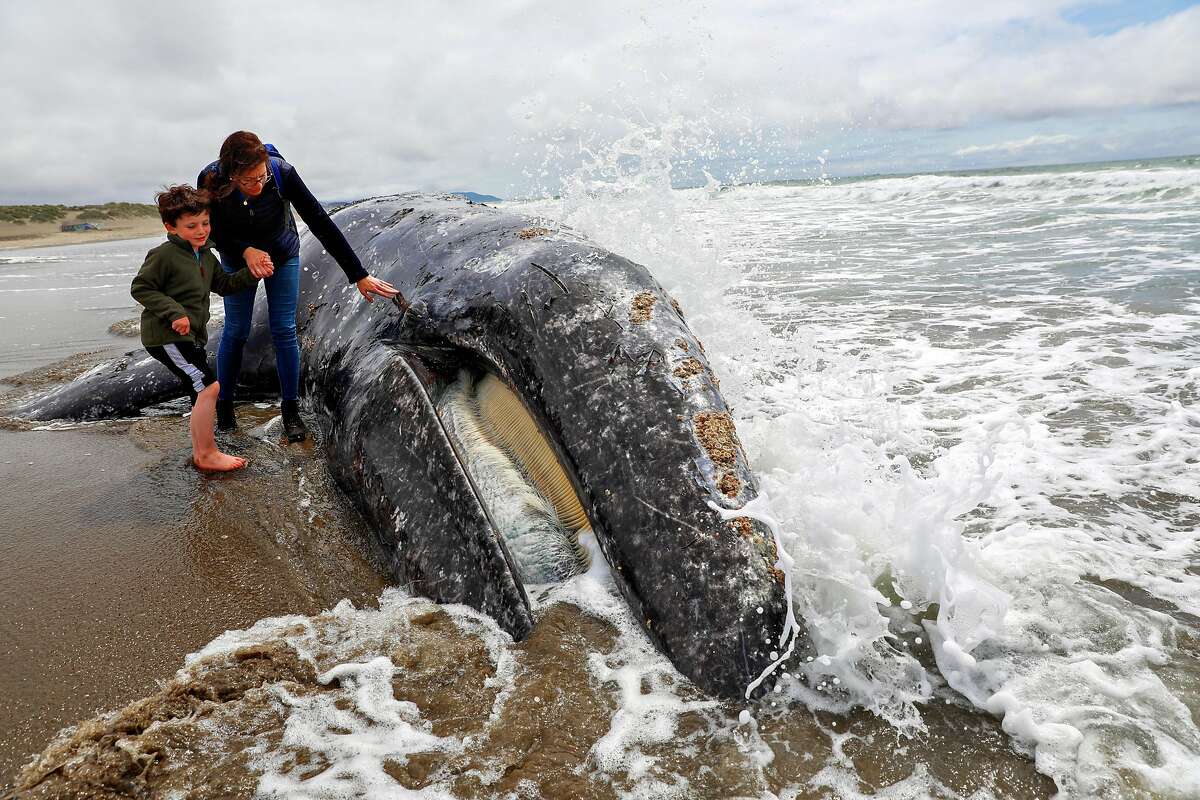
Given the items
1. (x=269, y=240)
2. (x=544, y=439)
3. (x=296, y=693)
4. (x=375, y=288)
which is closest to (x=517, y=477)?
(x=544, y=439)

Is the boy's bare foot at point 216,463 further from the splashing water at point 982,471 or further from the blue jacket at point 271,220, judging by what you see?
the splashing water at point 982,471

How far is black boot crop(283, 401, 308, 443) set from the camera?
4.49 m

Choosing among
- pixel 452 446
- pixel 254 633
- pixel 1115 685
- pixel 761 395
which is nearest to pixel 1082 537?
pixel 1115 685

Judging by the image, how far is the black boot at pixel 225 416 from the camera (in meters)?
4.80

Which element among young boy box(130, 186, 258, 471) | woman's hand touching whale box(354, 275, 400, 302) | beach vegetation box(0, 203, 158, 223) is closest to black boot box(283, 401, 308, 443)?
young boy box(130, 186, 258, 471)

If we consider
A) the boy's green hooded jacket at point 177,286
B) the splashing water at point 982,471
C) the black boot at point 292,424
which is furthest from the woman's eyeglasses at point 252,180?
the splashing water at point 982,471

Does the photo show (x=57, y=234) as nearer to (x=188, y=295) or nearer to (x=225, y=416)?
(x=225, y=416)

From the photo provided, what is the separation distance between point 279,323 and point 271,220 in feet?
1.92

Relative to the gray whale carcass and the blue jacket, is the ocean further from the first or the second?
the blue jacket

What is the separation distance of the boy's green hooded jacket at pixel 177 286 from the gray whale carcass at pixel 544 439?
2.42 feet

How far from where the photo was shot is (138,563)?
332cm

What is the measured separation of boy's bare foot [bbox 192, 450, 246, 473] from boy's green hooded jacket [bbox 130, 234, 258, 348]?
0.64 m

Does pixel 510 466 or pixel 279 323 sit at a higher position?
pixel 279 323

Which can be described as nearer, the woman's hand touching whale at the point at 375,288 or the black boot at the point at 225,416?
the woman's hand touching whale at the point at 375,288
